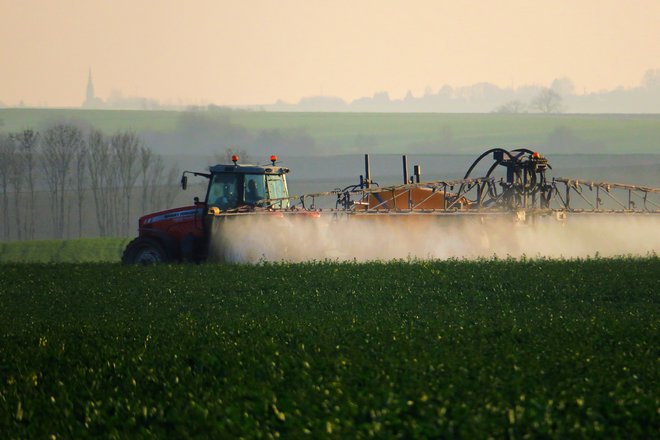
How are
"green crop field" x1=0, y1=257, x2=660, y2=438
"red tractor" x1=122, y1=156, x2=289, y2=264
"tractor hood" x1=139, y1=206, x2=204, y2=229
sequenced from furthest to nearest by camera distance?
"tractor hood" x1=139, y1=206, x2=204, y2=229 → "red tractor" x1=122, y1=156, x2=289, y2=264 → "green crop field" x1=0, y1=257, x2=660, y2=438

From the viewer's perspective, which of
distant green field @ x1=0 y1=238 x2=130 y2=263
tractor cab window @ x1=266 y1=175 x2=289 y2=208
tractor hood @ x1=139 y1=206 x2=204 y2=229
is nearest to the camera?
tractor cab window @ x1=266 y1=175 x2=289 y2=208

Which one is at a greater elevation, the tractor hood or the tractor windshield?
the tractor windshield

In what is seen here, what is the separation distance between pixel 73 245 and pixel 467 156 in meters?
98.1

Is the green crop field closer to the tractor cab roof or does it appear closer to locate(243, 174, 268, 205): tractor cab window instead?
locate(243, 174, 268, 205): tractor cab window

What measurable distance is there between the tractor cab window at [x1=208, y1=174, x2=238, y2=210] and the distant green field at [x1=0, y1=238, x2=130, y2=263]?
155 ft

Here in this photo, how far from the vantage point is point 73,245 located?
84688 mm

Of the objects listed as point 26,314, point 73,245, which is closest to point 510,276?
point 26,314

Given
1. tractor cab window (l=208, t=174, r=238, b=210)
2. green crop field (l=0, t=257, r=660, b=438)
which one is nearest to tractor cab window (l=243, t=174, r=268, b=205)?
tractor cab window (l=208, t=174, r=238, b=210)

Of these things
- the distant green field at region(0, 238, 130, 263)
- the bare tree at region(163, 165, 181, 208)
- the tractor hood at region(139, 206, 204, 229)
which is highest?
the tractor hood at region(139, 206, 204, 229)

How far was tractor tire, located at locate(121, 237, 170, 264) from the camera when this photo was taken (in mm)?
32938

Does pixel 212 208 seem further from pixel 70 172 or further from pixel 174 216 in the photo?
pixel 70 172

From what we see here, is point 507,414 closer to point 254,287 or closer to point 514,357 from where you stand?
point 514,357

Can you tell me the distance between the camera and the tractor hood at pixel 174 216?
3228 cm

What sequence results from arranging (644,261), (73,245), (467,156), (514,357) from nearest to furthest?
(514,357) → (644,261) → (73,245) → (467,156)
